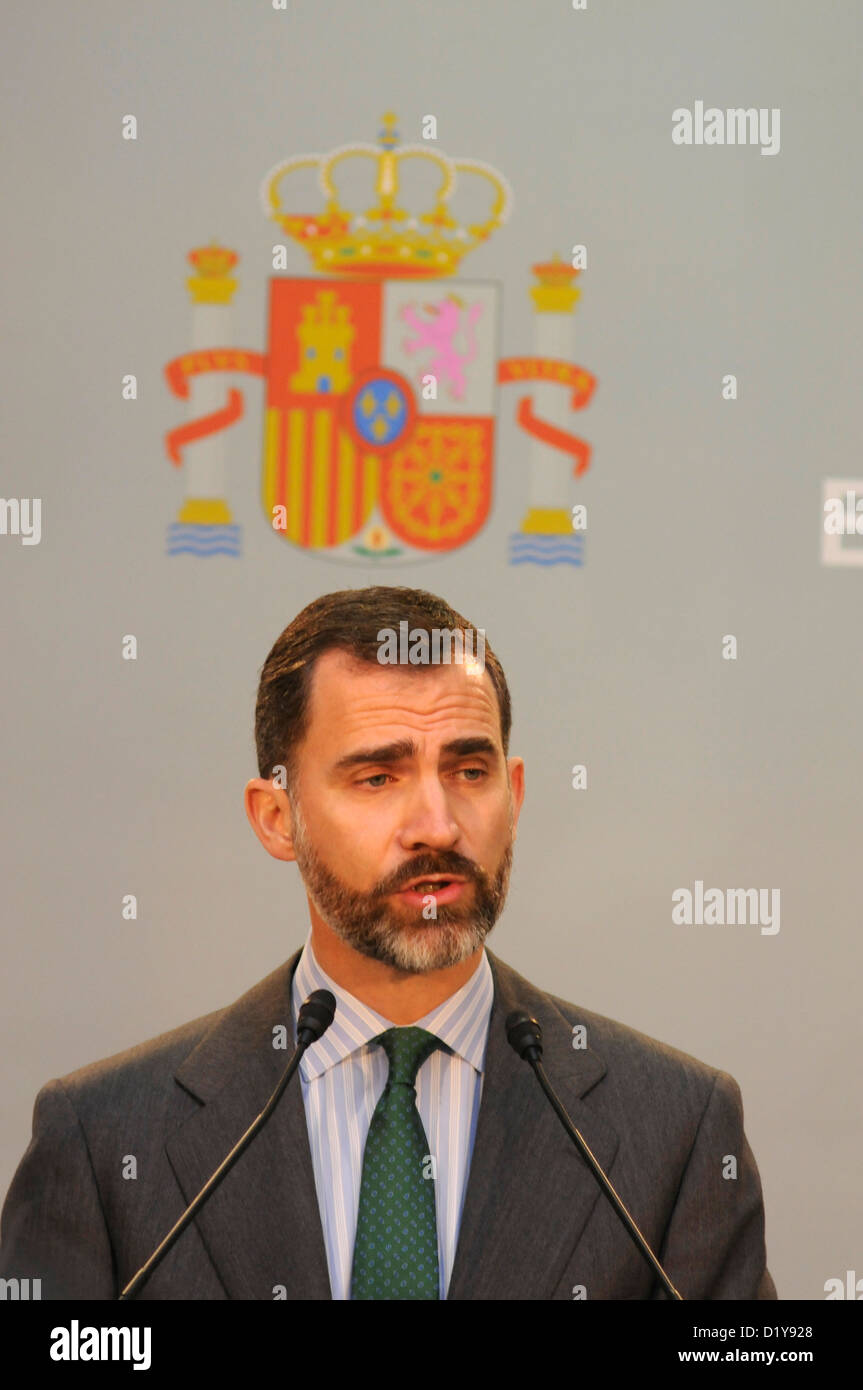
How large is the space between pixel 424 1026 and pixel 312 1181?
0.29 metres

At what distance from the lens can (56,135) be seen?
3.56 m

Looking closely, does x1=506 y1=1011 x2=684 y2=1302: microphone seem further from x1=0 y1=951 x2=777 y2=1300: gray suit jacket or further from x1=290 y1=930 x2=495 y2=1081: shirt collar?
x1=290 y1=930 x2=495 y2=1081: shirt collar

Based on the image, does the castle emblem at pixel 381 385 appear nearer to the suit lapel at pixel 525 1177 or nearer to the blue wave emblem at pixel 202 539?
the blue wave emblem at pixel 202 539

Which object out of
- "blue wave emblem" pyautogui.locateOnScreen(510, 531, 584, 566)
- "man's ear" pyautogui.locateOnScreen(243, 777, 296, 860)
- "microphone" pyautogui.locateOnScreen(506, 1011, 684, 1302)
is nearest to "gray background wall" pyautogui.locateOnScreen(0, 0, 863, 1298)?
"blue wave emblem" pyautogui.locateOnScreen(510, 531, 584, 566)

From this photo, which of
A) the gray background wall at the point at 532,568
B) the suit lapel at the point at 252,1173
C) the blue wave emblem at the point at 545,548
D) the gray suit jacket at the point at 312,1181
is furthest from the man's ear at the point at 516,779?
the blue wave emblem at the point at 545,548

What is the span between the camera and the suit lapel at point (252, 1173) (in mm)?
2324

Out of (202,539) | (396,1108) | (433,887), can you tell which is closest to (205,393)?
(202,539)

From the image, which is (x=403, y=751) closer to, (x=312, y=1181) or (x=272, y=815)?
(x=272, y=815)

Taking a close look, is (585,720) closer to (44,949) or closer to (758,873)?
(758,873)

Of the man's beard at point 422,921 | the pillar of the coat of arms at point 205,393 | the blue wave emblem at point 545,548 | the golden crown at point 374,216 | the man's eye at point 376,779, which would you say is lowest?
the man's beard at point 422,921

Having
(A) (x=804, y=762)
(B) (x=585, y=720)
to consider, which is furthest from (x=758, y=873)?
(B) (x=585, y=720)

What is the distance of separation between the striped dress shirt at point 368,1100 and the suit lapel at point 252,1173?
37 mm

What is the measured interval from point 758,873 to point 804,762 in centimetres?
28

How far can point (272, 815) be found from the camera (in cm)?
271
